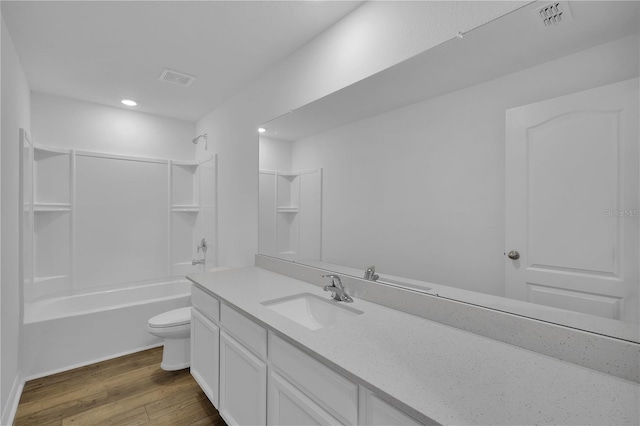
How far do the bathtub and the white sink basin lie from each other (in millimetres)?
1965

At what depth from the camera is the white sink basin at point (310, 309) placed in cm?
156

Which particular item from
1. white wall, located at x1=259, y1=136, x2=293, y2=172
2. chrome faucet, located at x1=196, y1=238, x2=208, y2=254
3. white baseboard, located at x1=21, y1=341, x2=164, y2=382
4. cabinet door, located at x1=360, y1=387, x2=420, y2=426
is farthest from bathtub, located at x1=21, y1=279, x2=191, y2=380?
cabinet door, located at x1=360, y1=387, x2=420, y2=426

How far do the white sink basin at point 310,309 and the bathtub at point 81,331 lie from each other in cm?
196

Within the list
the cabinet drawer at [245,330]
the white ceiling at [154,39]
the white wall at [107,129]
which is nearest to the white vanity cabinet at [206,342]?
the cabinet drawer at [245,330]

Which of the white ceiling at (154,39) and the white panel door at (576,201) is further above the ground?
the white ceiling at (154,39)

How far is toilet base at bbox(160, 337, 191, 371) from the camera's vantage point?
8.23 ft

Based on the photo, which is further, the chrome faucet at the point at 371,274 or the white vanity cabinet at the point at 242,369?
the chrome faucet at the point at 371,274

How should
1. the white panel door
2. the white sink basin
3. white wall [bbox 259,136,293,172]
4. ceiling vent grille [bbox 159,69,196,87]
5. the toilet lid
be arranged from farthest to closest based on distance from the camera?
ceiling vent grille [bbox 159,69,196,87] < the toilet lid < white wall [bbox 259,136,293,172] < the white sink basin < the white panel door

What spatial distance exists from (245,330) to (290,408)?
0.44 metres

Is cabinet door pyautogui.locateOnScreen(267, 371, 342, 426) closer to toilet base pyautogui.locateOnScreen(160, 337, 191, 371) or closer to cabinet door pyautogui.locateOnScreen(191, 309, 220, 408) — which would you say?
cabinet door pyautogui.locateOnScreen(191, 309, 220, 408)

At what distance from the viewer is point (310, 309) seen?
170cm

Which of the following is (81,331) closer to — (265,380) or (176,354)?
(176,354)

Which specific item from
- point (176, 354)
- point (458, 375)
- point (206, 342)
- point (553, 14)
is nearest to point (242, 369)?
point (206, 342)

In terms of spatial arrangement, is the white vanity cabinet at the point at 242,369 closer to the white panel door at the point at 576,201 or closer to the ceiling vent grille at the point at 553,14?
the white panel door at the point at 576,201
